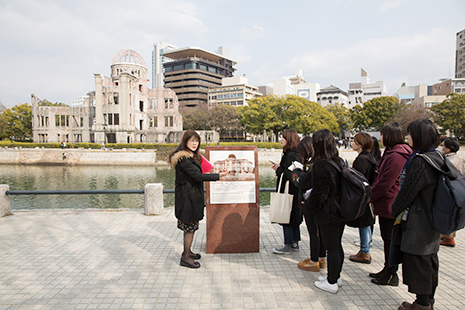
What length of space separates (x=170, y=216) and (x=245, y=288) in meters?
4.00

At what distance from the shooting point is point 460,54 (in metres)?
72.5

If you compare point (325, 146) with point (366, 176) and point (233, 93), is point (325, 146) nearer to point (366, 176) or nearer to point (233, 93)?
point (366, 176)

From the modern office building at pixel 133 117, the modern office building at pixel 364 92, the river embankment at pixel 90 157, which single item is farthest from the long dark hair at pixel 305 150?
the modern office building at pixel 364 92

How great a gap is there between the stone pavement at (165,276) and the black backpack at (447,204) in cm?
121

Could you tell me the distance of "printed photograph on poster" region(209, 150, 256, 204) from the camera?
4703 mm

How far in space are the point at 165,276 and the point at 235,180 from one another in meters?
1.84

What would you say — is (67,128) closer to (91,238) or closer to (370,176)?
(91,238)

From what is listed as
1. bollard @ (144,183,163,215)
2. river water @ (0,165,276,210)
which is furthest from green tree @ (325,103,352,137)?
bollard @ (144,183,163,215)

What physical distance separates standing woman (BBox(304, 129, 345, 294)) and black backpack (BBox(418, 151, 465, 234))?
907mm

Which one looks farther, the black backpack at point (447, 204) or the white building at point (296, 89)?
the white building at point (296, 89)

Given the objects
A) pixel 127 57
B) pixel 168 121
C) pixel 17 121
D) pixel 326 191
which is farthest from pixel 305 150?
pixel 17 121

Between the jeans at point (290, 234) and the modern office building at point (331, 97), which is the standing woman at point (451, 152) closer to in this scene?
the jeans at point (290, 234)

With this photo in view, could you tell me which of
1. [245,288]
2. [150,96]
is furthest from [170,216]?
[150,96]

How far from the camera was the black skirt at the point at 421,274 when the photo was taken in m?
2.85
